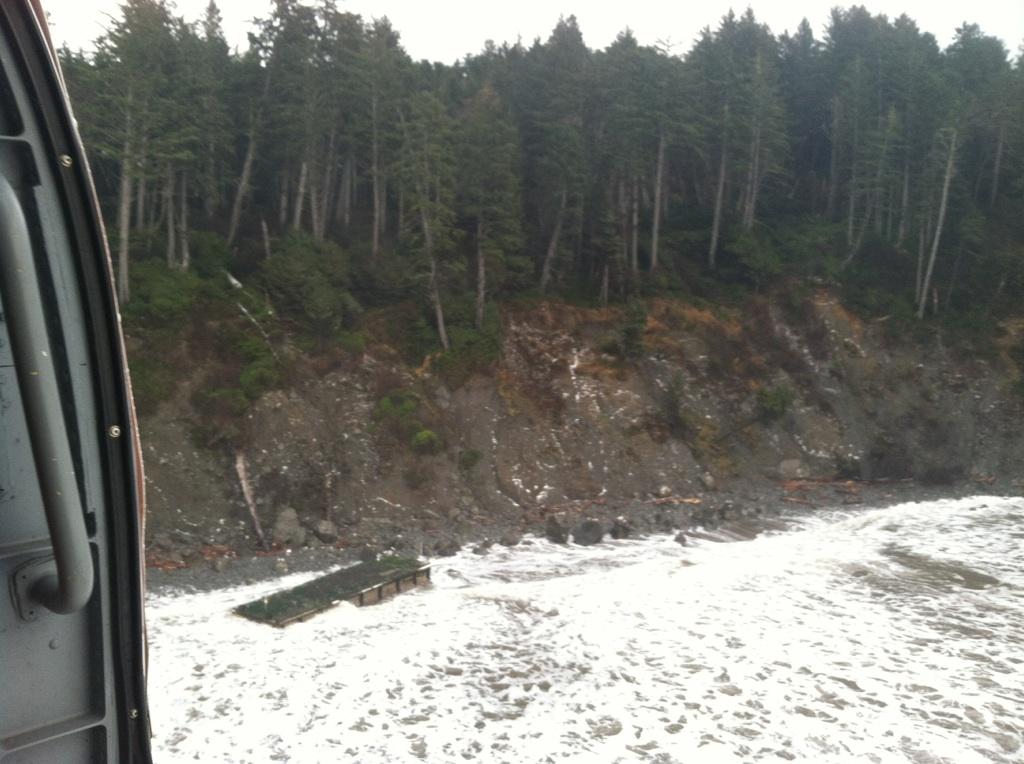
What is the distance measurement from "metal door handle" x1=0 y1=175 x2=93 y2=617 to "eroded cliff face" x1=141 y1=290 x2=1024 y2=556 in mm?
17841

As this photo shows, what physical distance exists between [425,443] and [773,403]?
43.9ft

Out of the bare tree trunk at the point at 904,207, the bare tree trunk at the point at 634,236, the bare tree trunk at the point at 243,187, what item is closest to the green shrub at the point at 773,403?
the bare tree trunk at the point at 634,236

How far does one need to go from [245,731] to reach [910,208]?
41.9 m

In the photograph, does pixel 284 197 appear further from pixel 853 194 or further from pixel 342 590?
pixel 853 194

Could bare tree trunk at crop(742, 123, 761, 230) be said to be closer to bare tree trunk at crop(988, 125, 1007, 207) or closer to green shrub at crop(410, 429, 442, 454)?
bare tree trunk at crop(988, 125, 1007, 207)

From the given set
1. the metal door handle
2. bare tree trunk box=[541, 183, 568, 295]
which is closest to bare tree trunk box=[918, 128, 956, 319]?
bare tree trunk box=[541, 183, 568, 295]

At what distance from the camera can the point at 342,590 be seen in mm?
15938

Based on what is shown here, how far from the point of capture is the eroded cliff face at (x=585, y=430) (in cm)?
2111

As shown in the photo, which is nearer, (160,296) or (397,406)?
(160,296)

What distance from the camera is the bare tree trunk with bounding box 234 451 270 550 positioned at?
64.8 ft

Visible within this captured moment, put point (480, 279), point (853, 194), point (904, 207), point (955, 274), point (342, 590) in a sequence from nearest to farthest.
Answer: point (342, 590)
point (480, 279)
point (955, 274)
point (904, 207)
point (853, 194)

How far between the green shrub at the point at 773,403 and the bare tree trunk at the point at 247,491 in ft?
59.7

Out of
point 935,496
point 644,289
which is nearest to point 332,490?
point 644,289

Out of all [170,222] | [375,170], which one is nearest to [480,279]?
[375,170]
